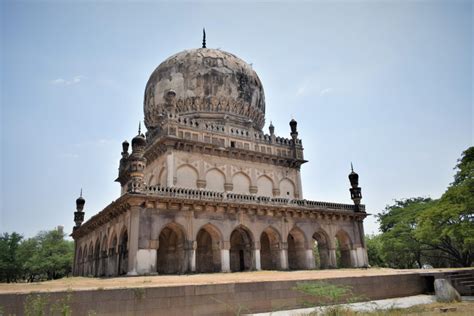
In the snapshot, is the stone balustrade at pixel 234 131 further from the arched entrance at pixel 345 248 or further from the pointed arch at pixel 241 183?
the arched entrance at pixel 345 248

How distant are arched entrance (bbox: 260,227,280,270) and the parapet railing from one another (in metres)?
1.78

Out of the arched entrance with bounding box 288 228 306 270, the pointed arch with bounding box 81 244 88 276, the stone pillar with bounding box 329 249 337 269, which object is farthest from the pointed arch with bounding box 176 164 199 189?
the pointed arch with bounding box 81 244 88 276

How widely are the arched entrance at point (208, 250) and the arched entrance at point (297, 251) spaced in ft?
17.3

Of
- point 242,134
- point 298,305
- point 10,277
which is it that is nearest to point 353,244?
point 242,134

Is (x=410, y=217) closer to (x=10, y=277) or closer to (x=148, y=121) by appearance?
(x=148, y=121)

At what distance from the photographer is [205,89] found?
26734mm

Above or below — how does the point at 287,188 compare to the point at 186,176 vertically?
below

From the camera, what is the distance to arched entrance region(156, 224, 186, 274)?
19.3m

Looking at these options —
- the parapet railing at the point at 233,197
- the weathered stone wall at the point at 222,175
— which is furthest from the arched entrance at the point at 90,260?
the parapet railing at the point at 233,197

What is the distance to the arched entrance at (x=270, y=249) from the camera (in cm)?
2167

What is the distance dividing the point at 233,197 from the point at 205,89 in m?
9.76

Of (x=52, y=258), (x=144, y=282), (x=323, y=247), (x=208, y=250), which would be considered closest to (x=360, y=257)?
(x=323, y=247)

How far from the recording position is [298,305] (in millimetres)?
10219

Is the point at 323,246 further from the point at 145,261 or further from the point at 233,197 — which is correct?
the point at 145,261
